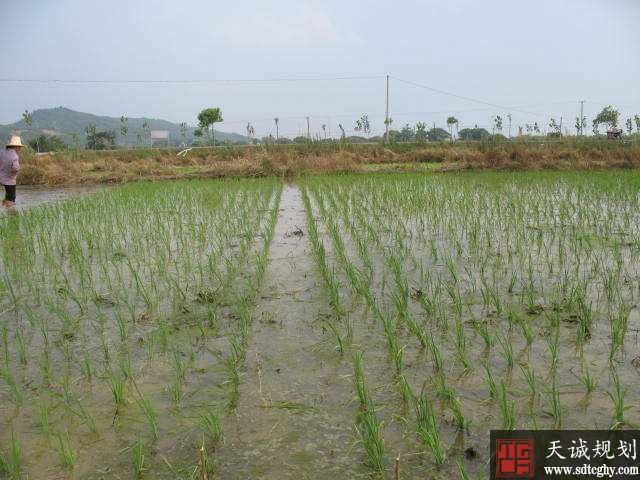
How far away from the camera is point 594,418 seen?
1.61 metres

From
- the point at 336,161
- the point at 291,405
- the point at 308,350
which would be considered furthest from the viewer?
the point at 336,161

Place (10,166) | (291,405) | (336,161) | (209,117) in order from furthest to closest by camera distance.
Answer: (209,117)
(336,161)
(10,166)
(291,405)

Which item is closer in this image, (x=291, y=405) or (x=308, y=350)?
(x=291, y=405)

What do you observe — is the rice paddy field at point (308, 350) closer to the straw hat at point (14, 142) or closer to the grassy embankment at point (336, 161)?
the straw hat at point (14, 142)

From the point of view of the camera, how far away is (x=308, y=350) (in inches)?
87.7

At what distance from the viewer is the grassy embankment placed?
12.6 metres

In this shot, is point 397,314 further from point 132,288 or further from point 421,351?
point 132,288

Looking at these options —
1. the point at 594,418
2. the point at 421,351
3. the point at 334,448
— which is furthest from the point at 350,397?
the point at 594,418

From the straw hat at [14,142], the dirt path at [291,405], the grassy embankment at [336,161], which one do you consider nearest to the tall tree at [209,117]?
the grassy embankment at [336,161]

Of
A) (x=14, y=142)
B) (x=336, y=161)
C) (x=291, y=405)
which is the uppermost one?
(x=14, y=142)

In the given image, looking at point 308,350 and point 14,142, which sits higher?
point 14,142

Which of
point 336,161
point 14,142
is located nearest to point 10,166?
point 14,142

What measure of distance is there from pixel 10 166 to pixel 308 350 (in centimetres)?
723

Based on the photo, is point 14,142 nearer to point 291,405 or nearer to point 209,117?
point 291,405
